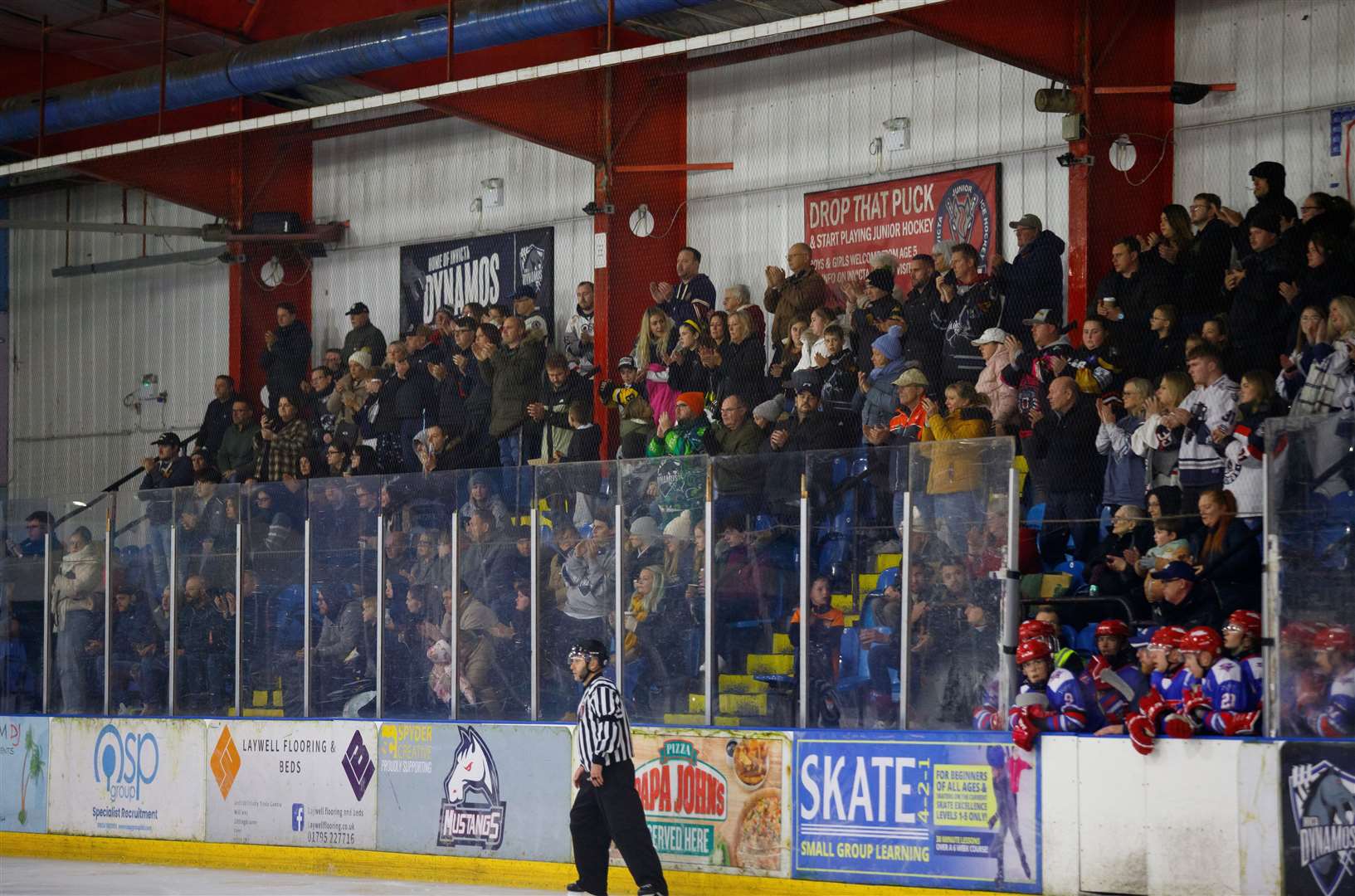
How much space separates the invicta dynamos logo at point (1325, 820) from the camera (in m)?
7.98

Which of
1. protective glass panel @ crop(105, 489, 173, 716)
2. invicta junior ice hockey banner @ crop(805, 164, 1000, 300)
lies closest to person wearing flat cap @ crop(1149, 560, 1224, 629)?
invicta junior ice hockey banner @ crop(805, 164, 1000, 300)

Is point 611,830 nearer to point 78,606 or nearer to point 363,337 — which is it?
point 78,606

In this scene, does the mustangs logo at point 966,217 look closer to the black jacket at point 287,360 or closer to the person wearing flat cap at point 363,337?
the person wearing flat cap at point 363,337

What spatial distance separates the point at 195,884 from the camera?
38.3ft

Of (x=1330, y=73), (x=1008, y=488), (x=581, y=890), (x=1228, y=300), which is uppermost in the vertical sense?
(x=1330, y=73)

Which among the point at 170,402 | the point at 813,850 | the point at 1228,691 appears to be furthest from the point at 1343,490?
the point at 170,402

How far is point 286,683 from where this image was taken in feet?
41.4

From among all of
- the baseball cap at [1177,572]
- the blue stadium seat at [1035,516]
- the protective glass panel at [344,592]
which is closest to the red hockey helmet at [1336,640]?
the baseball cap at [1177,572]

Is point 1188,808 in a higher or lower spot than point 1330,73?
lower

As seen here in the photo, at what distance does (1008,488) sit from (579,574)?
2848 mm

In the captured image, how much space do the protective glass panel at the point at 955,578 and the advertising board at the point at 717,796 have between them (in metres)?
1.02

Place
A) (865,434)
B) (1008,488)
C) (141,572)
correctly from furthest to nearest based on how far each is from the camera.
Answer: (141,572) < (865,434) < (1008,488)

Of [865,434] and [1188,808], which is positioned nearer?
[1188,808]

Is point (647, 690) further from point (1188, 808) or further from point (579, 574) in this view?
point (1188, 808)
